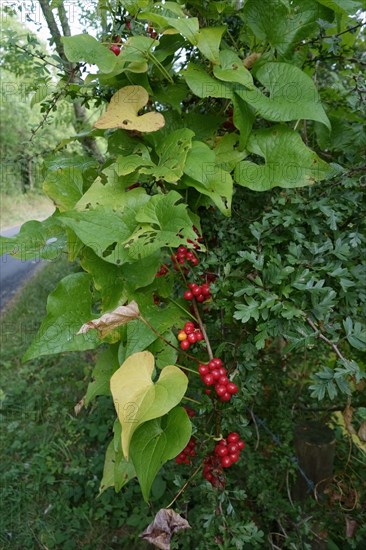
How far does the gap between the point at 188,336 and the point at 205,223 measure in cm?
29

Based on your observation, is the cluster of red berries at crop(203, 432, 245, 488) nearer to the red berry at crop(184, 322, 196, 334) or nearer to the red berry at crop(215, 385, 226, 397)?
the red berry at crop(215, 385, 226, 397)

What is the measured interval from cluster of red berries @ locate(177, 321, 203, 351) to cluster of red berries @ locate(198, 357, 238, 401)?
54 millimetres

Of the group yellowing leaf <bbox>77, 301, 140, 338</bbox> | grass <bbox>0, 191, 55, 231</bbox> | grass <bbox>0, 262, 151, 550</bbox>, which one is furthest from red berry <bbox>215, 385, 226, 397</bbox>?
grass <bbox>0, 191, 55, 231</bbox>

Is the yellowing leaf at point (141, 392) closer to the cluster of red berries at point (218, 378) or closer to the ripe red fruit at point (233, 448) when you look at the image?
the cluster of red berries at point (218, 378)

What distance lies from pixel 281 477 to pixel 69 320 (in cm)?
110

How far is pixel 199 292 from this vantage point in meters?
0.89

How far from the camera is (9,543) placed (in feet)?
5.81

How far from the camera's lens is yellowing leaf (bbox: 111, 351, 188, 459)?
0.71 metres

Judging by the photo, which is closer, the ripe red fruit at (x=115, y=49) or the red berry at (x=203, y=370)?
the red berry at (x=203, y=370)

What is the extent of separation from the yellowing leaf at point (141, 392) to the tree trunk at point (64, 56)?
2.26ft

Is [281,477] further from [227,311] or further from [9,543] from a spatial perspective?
[9,543]

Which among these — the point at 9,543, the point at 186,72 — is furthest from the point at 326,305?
the point at 9,543

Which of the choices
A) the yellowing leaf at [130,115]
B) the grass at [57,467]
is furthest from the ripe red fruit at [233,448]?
the grass at [57,467]

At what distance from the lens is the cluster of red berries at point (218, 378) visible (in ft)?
2.66
